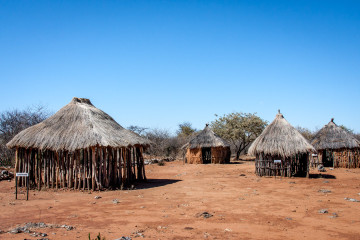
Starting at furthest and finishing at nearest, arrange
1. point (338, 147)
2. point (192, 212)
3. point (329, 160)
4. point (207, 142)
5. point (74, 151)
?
1. point (207, 142)
2. point (329, 160)
3. point (338, 147)
4. point (74, 151)
5. point (192, 212)

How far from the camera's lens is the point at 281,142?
15.3 meters

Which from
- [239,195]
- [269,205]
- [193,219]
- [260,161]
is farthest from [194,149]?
[193,219]

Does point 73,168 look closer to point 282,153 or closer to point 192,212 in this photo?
point 192,212

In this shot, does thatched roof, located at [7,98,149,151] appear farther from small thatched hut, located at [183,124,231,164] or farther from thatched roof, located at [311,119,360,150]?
thatched roof, located at [311,119,360,150]

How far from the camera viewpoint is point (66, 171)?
11727 mm

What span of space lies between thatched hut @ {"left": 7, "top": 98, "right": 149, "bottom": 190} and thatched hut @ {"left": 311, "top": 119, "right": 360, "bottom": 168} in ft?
47.8

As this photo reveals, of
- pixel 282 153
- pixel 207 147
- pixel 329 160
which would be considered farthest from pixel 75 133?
pixel 329 160

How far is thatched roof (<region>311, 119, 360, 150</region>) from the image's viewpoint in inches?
814

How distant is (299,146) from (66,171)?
10892 mm

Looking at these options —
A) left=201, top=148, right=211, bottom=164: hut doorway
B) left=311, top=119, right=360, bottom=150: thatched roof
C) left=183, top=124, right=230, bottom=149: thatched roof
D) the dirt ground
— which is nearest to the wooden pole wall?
the dirt ground

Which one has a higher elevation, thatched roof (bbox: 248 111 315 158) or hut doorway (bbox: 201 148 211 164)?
thatched roof (bbox: 248 111 315 158)

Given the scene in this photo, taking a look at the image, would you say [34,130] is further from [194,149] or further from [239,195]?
[194,149]

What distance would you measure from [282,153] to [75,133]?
31.9 ft

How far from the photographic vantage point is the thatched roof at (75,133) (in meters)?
11.1
